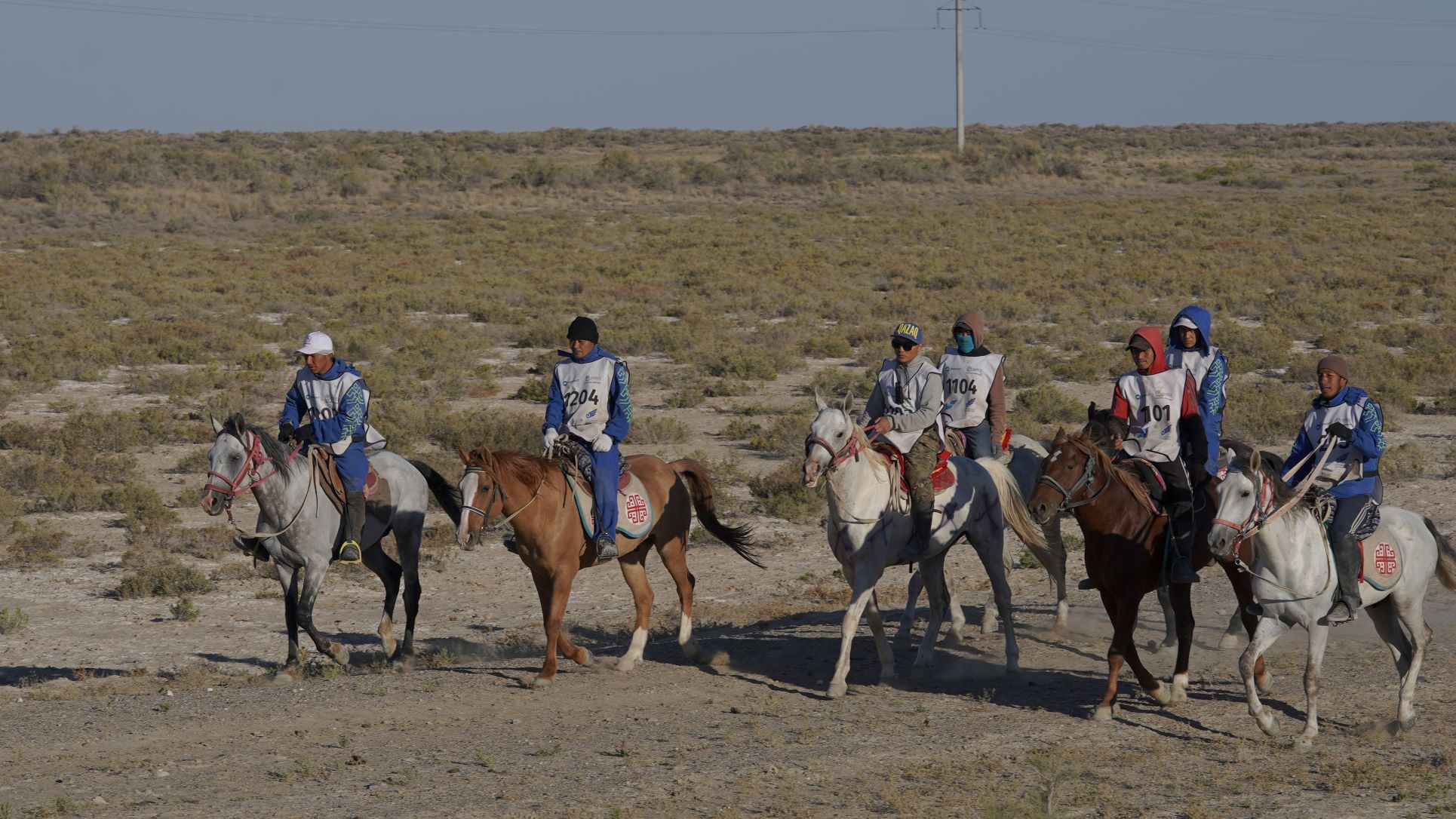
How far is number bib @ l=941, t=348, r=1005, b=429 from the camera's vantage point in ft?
38.8

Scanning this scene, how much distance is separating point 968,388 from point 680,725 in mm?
3950

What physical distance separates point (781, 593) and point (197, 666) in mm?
5920

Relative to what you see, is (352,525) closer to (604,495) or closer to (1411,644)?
(604,495)

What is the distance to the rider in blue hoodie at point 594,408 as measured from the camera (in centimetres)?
1104

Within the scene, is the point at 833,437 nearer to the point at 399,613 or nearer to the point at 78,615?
the point at 399,613

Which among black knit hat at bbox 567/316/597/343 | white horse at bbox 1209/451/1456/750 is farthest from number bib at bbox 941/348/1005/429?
white horse at bbox 1209/451/1456/750

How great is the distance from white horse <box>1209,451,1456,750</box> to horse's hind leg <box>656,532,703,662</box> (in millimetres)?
4373

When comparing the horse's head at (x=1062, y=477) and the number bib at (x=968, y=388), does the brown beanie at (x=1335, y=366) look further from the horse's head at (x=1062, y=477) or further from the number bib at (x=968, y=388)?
the number bib at (x=968, y=388)

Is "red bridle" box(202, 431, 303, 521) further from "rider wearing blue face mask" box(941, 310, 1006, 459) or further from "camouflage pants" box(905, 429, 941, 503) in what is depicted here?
"rider wearing blue face mask" box(941, 310, 1006, 459)

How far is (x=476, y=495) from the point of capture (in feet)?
33.1

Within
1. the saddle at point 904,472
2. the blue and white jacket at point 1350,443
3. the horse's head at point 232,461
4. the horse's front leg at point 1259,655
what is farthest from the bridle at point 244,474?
the blue and white jacket at point 1350,443

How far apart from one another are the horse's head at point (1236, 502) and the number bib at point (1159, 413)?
61.9 inches

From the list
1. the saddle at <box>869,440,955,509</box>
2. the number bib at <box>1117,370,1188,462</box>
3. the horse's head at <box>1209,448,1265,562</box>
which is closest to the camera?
the horse's head at <box>1209,448,1265,562</box>

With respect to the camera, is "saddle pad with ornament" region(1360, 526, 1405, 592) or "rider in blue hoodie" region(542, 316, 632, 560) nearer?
"saddle pad with ornament" region(1360, 526, 1405, 592)
